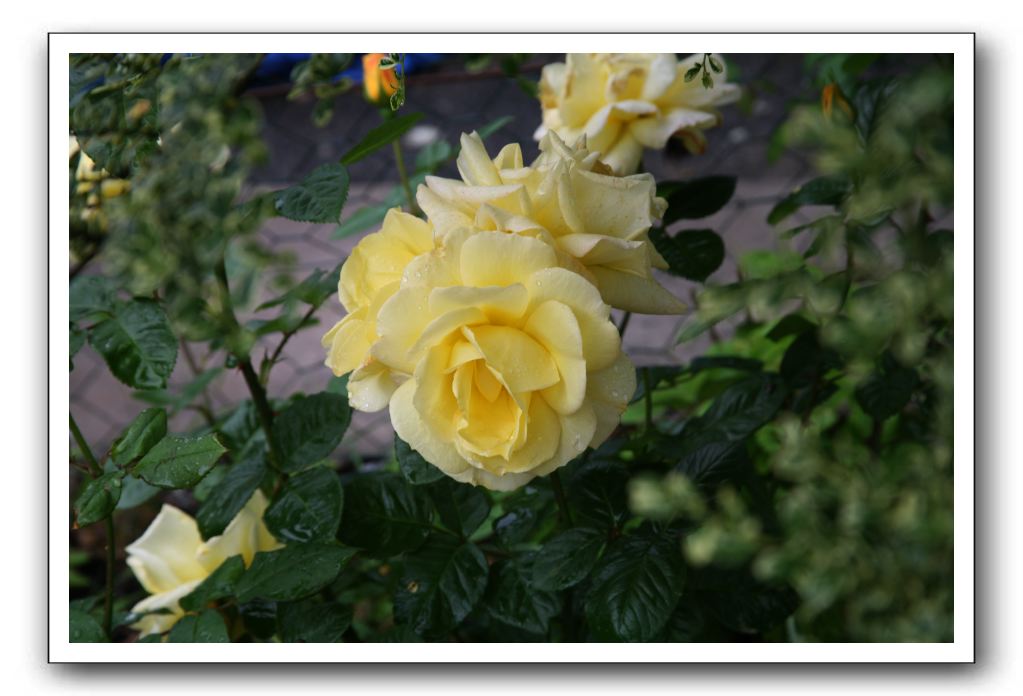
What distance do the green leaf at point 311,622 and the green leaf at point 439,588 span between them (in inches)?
2.8

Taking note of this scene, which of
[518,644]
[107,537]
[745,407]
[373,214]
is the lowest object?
[518,644]

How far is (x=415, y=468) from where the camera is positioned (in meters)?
0.78

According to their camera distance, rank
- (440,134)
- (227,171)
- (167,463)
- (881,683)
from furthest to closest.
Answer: (440,134)
(227,171)
(881,683)
(167,463)

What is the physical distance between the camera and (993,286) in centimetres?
92

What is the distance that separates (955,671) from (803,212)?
88cm

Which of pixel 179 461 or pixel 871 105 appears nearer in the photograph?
pixel 179 461

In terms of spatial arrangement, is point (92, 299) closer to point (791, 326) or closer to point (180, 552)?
point (180, 552)

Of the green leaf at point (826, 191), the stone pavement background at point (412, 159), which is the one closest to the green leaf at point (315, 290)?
the green leaf at point (826, 191)

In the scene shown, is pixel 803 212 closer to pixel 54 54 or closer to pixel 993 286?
pixel 993 286

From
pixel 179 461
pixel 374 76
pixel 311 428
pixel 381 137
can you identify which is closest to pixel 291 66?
pixel 374 76

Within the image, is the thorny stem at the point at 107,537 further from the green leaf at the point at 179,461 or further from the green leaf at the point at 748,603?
the green leaf at the point at 748,603

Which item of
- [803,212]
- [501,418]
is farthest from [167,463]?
[803,212]

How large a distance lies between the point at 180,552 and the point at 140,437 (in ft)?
0.79

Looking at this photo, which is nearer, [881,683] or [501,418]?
[501,418]
